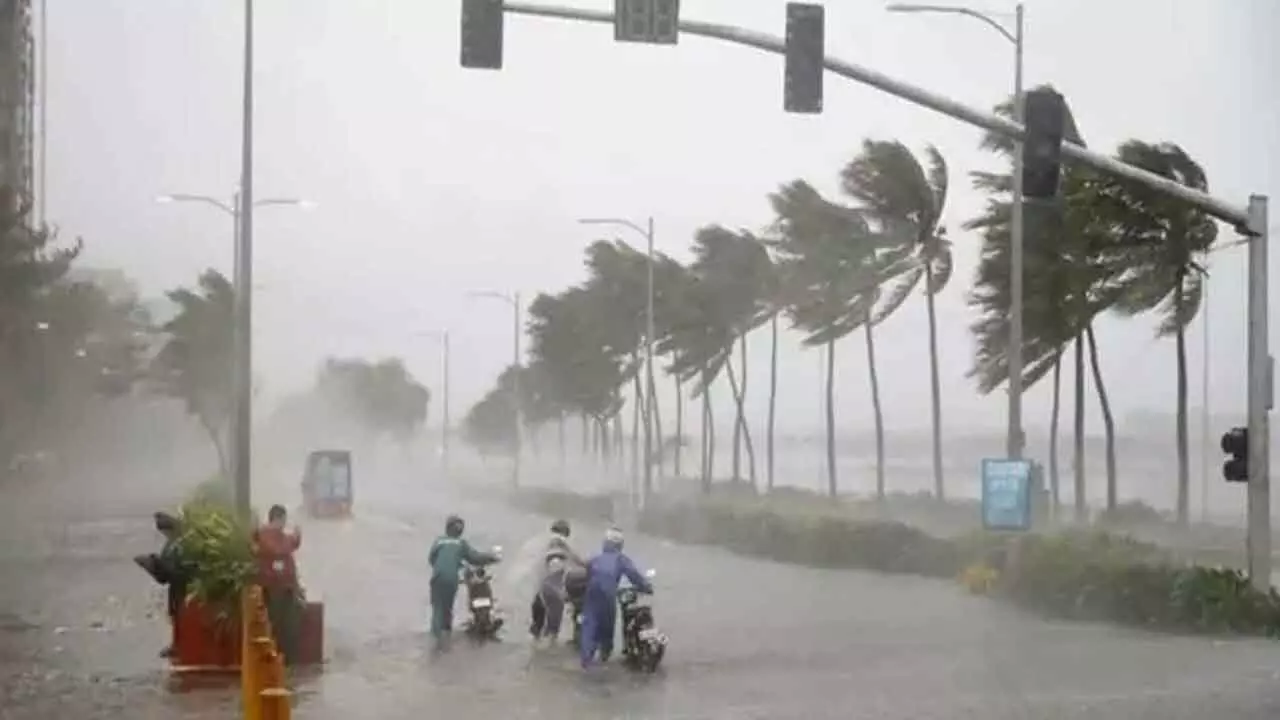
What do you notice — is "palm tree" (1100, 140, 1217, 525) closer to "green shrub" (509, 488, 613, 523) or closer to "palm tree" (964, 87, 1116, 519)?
"palm tree" (964, 87, 1116, 519)

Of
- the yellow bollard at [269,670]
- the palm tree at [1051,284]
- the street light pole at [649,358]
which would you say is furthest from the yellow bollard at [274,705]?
the palm tree at [1051,284]

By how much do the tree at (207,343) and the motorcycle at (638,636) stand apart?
6.09m

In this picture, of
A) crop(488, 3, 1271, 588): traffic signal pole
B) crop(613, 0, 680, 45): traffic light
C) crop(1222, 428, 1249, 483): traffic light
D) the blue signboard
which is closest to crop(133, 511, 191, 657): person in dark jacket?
crop(613, 0, 680, 45): traffic light

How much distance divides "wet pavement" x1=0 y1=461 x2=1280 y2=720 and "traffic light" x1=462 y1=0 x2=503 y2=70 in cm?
503

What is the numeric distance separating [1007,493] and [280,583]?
9.97 m

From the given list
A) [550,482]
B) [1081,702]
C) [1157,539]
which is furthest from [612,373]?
[1081,702]

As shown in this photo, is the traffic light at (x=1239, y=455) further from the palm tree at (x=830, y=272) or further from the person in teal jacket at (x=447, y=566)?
the palm tree at (x=830, y=272)

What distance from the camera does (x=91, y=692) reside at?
15.3 metres

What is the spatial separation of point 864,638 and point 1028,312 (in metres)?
7.96

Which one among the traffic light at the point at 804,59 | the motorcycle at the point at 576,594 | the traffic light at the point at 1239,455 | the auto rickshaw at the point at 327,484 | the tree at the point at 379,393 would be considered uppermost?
the traffic light at the point at 804,59

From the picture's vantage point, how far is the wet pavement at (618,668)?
49.1ft

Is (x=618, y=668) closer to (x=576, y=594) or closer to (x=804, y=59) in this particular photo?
(x=576, y=594)

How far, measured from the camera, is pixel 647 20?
15.1 meters

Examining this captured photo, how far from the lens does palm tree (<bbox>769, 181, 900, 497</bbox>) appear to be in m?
26.0
